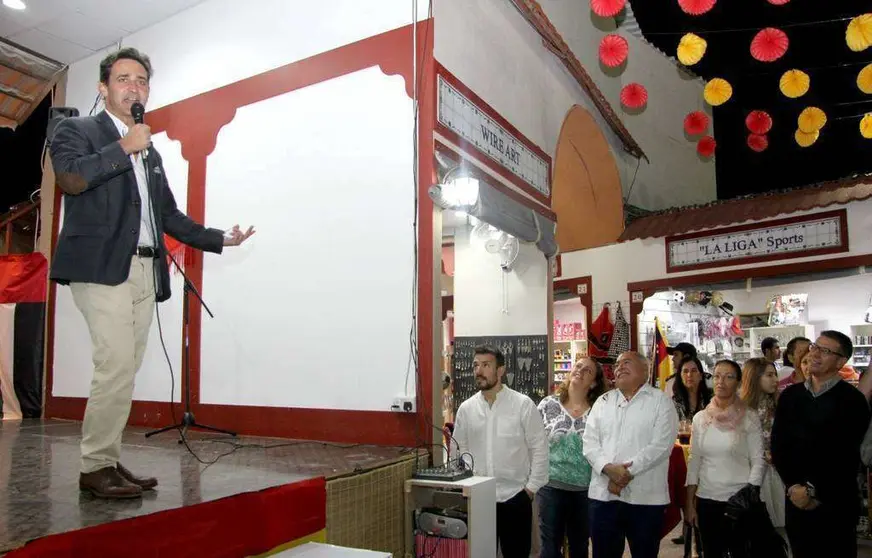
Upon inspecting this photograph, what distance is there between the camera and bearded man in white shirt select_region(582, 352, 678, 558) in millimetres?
3691

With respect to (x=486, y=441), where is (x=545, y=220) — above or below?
above

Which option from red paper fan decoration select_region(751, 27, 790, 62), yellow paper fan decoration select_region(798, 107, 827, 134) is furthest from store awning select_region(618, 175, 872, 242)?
red paper fan decoration select_region(751, 27, 790, 62)

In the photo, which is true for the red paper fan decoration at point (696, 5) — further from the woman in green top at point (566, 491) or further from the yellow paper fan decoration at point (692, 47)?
Answer: the woman in green top at point (566, 491)

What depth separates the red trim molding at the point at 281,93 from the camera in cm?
450

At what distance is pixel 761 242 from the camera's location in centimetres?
760

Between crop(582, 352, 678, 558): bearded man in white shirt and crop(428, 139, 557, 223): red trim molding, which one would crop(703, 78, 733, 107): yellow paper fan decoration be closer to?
crop(428, 139, 557, 223): red trim molding

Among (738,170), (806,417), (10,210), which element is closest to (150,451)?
(806,417)

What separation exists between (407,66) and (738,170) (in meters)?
9.15

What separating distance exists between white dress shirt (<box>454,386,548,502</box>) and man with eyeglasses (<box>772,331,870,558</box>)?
1.39 metres

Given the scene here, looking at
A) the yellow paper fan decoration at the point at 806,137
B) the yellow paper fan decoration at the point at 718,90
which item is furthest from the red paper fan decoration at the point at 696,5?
the yellow paper fan decoration at the point at 806,137

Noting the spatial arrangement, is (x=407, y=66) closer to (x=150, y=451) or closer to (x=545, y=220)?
(x=545, y=220)

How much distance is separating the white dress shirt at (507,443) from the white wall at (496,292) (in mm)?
2430

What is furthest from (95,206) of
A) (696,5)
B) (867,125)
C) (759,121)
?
(759,121)

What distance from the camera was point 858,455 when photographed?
11.7ft
